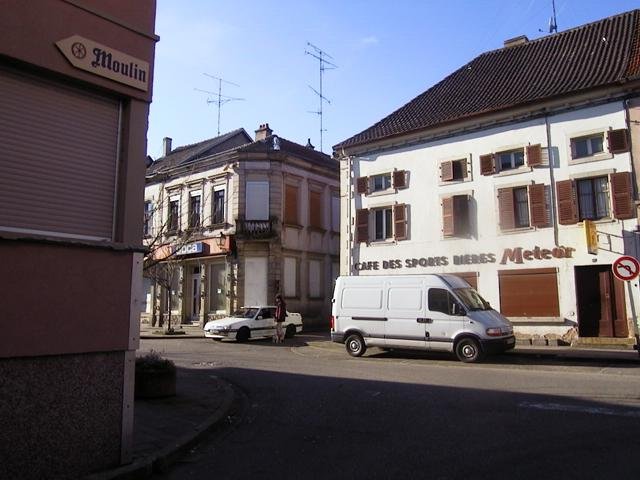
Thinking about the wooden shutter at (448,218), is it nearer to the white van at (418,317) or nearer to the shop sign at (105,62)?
the white van at (418,317)

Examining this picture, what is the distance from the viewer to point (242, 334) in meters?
22.7

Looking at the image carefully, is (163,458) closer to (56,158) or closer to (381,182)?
(56,158)

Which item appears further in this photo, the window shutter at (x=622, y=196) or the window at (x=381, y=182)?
the window at (x=381, y=182)

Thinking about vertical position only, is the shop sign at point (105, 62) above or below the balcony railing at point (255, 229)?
below

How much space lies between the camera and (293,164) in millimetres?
31797

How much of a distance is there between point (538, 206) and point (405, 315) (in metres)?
8.07

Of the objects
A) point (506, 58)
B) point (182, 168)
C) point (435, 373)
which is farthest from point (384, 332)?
point (182, 168)

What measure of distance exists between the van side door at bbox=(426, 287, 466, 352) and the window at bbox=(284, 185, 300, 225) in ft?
53.8

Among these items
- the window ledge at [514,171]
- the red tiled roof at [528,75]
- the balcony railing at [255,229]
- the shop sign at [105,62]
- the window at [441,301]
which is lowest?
the window at [441,301]

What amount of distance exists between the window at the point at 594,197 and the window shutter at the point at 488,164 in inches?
101

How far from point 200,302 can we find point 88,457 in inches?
1079

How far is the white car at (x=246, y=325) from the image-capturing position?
22.5 meters

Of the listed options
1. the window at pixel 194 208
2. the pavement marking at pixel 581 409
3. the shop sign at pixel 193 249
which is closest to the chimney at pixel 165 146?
the window at pixel 194 208

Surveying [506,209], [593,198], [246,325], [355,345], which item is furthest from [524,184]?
[246,325]
